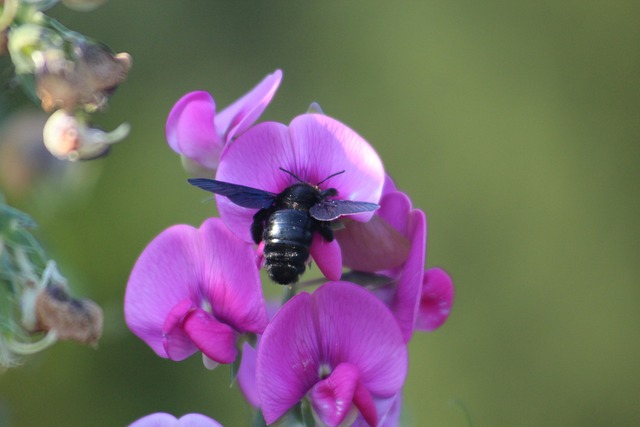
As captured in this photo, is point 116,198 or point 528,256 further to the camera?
point 528,256

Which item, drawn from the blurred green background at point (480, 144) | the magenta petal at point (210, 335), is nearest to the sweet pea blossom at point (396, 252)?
the magenta petal at point (210, 335)

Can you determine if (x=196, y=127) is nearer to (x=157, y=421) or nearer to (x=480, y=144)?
(x=157, y=421)

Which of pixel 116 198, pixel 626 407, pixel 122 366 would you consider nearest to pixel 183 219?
pixel 116 198

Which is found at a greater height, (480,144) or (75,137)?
(75,137)

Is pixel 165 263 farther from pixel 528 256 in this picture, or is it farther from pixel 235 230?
pixel 528 256

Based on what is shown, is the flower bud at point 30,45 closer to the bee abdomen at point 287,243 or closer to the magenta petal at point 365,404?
the bee abdomen at point 287,243

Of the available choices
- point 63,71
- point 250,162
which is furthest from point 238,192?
point 63,71

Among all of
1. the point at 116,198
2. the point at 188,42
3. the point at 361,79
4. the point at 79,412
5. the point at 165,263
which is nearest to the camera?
the point at 165,263
